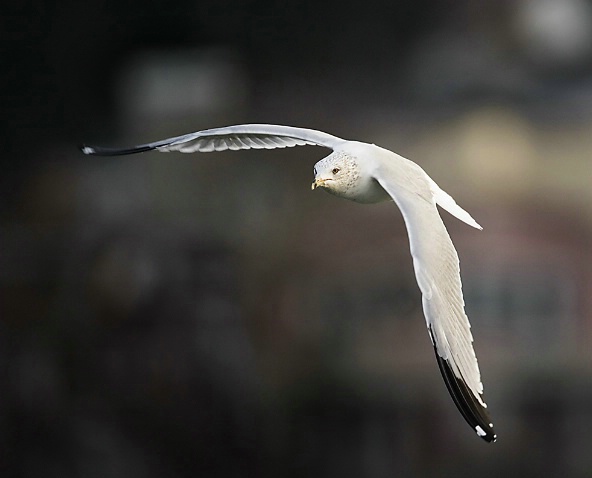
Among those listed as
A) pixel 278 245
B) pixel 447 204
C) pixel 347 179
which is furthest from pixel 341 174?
pixel 278 245

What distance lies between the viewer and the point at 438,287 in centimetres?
74

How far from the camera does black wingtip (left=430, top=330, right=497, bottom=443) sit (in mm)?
684

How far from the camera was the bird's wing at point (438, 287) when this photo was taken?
0.70 metres

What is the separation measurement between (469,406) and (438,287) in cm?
9

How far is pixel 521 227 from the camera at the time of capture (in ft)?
14.3

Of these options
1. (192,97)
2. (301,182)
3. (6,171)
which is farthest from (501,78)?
(6,171)

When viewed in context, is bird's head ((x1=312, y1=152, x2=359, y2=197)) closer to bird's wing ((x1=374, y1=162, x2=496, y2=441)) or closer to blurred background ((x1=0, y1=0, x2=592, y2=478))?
bird's wing ((x1=374, y1=162, x2=496, y2=441))

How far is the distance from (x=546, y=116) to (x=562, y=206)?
1.32 feet

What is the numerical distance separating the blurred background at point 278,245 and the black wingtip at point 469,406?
3539 mm

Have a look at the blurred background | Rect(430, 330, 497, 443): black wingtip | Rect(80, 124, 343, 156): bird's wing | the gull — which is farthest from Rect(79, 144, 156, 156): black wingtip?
the blurred background

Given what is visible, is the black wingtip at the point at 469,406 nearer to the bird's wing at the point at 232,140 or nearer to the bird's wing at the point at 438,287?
the bird's wing at the point at 438,287

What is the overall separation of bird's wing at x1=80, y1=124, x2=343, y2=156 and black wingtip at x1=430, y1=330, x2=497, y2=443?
20 centimetres

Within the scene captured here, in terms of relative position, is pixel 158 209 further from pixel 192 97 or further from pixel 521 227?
pixel 521 227

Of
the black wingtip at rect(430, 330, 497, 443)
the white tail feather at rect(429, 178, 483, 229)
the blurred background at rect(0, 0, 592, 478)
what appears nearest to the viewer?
the black wingtip at rect(430, 330, 497, 443)
